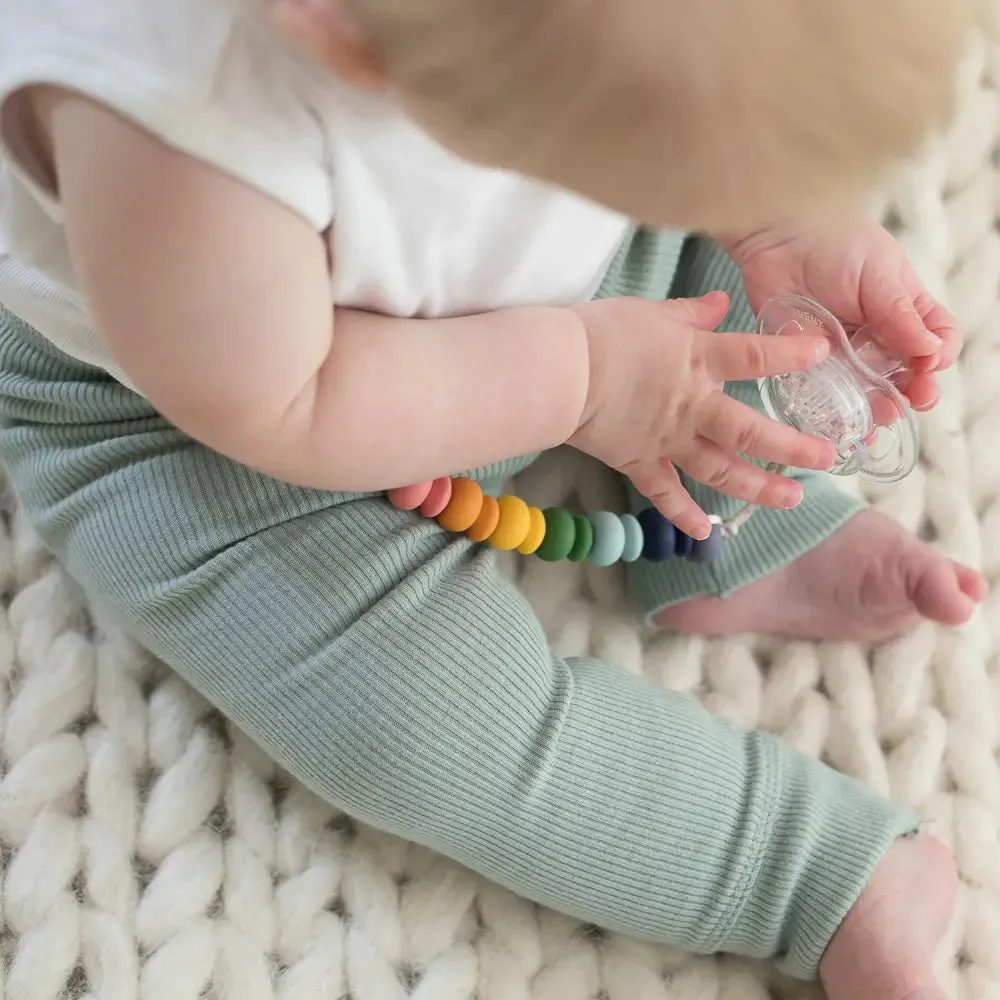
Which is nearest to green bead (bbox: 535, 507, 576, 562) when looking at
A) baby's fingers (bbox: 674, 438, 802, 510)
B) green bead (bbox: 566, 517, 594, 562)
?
green bead (bbox: 566, 517, 594, 562)

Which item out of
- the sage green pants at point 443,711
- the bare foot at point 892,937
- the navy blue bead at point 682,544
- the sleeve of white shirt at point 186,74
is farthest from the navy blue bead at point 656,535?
the sleeve of white shirt at point 186,74

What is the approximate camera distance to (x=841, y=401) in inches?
23.4

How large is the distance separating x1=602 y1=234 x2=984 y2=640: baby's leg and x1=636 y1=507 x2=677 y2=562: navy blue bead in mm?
15

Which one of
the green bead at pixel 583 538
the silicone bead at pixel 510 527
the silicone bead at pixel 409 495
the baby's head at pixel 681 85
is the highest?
the baby's head at pixel 681 85

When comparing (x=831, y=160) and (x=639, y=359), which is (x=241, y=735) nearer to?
(x=639, y=359)

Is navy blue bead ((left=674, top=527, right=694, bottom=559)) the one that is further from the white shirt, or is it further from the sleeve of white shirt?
the sleeve of white shirt

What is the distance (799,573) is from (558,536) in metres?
0.16

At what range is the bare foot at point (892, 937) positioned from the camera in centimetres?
60

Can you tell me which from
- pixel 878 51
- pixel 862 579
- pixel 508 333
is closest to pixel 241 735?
pixel 508 333

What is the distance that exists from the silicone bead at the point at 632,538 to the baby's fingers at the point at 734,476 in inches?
4.3

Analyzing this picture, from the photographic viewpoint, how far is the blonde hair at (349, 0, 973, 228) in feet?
1.06

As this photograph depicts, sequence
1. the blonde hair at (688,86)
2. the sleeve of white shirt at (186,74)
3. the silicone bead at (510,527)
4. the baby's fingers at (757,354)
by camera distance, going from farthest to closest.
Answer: the silicone bead at (510,527)
the baby's fingers at (757,354)
the sleeve of white shirt at (186,74)
the blonde hair at (688,86)

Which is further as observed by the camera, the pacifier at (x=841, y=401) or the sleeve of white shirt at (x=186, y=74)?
the pacifier at (x=841, y=401)

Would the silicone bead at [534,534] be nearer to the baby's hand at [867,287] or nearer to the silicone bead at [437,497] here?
the silicone bead at [437,497]
